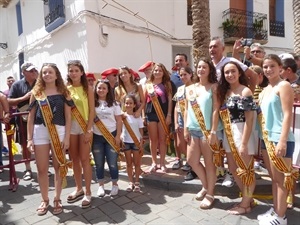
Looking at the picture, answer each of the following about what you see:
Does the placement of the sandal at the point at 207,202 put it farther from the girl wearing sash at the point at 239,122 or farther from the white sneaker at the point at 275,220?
the white sneaker at the point at 275,220

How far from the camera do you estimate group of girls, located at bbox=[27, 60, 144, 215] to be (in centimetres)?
352

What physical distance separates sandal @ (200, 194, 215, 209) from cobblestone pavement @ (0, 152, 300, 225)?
6cm

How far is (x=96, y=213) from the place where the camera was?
12.0 ft

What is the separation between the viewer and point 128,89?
451 centimetres

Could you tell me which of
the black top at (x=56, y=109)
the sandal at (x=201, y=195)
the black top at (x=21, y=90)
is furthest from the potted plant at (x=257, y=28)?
the black top at (x=56, y=109)

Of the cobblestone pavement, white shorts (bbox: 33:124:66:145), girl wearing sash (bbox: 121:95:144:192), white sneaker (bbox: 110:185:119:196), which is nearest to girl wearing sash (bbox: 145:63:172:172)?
girl wearing sash (bbox: 121:95:144:192)

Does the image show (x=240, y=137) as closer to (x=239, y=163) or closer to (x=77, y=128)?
(x=239, y=163)

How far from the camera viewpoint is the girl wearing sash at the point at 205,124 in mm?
3426

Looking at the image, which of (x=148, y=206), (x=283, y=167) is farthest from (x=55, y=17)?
(x=283, y=167)

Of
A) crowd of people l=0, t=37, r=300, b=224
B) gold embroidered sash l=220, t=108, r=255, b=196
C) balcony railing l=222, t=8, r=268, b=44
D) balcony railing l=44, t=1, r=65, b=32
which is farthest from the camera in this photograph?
balcony railing l=222, t=8, r=268, b=44

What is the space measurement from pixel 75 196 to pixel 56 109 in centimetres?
124

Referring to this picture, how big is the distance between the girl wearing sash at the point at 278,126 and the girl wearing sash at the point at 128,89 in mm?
1794

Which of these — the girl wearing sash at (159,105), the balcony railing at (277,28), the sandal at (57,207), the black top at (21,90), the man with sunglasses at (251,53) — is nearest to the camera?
the sandal at (57,207)

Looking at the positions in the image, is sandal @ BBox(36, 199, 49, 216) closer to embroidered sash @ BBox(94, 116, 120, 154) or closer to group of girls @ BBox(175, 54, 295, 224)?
embroidered sash @ BBox(94, 116, 120, 154)
